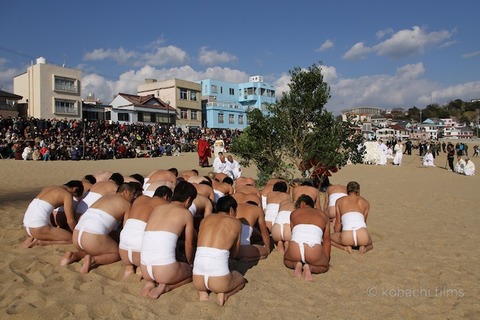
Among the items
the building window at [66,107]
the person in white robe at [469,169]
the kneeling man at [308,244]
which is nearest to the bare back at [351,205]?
the kneeling man at [308,244]

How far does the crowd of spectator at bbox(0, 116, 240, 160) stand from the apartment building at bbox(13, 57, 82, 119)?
1057 centimetres

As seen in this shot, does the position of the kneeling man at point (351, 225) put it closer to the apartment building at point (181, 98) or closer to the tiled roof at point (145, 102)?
the tiled roof at point (145, 102)

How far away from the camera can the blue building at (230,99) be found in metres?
52.4

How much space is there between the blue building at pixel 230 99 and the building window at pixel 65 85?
18249mm

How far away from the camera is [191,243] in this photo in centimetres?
422

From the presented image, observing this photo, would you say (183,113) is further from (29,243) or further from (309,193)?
(29,243)

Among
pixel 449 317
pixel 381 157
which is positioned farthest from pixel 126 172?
pixel 381 157

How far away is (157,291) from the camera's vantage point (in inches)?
154

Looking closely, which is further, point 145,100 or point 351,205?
point 145,100

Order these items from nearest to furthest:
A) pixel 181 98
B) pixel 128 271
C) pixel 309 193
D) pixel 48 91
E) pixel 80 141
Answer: pixel 128 271 → pixel 309 193 → pixel 80 141 → pixel 48 91 → pixel 181 98

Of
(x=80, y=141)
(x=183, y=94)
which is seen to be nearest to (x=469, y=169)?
(x=80, y=141)

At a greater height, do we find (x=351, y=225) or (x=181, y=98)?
(x=181, y=98)

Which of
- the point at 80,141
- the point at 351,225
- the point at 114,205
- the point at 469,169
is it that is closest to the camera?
the point at 114,205

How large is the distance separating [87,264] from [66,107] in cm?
3737
